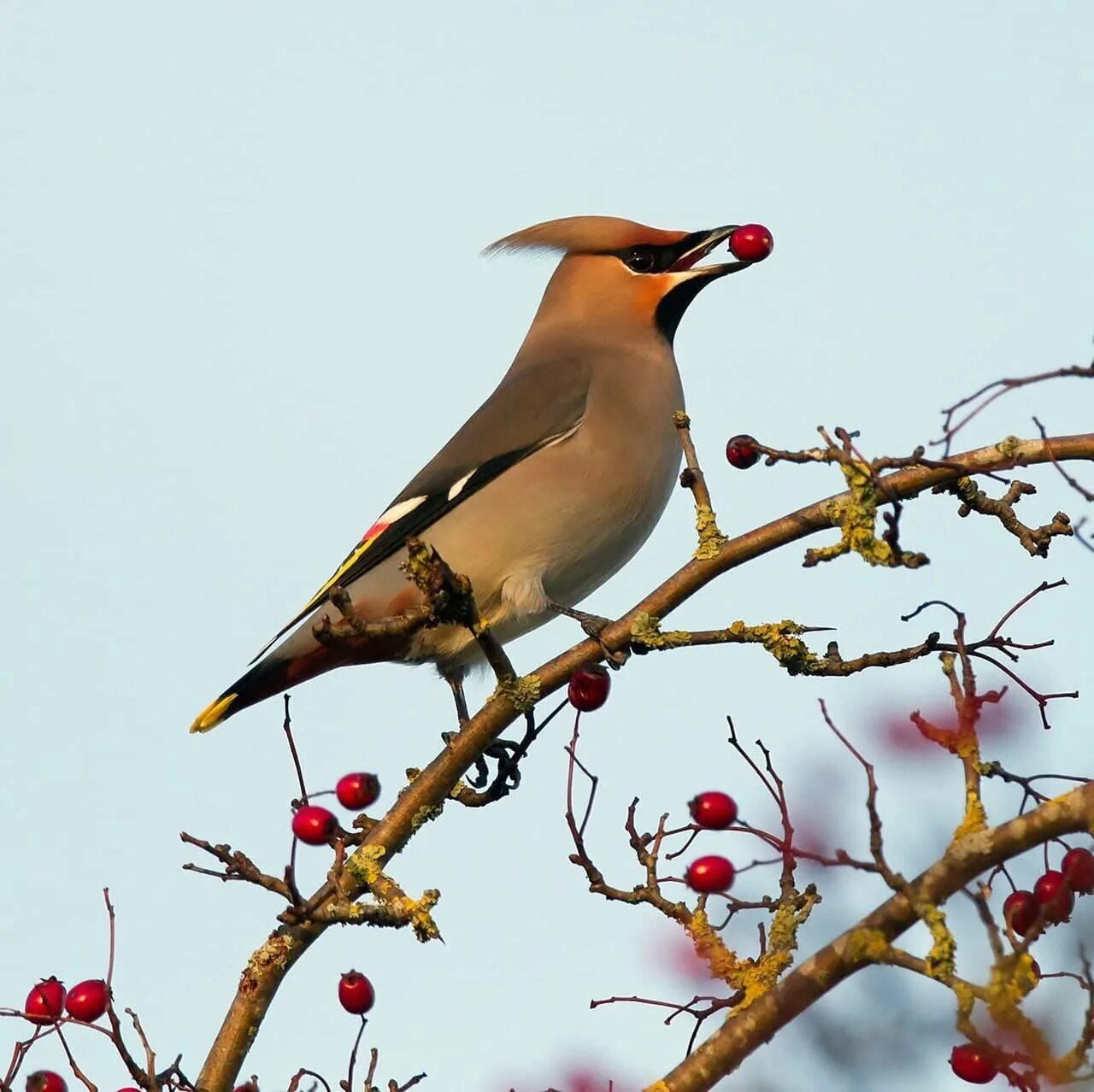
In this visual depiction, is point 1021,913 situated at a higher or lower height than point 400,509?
lower

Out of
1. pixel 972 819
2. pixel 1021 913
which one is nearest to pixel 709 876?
pixel 1021 913

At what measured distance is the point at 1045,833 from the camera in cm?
226

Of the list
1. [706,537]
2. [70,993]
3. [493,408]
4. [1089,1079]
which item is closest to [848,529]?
[706,537]

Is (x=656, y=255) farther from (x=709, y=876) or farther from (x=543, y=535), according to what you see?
Answer: (x=709, y=876)

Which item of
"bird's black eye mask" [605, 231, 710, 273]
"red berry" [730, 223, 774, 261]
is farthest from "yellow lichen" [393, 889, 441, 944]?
"bird's black eye mask" [605, 231, 710, 273]

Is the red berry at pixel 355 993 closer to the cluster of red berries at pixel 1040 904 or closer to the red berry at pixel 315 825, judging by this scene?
the red berry at pixel 315 825

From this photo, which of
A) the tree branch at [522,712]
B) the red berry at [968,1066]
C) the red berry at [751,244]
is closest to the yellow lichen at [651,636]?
the tree branch at [522,712]

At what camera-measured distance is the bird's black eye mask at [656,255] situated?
5914 millimetres

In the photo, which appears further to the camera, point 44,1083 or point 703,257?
point 703,257

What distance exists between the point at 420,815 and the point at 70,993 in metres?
0.70

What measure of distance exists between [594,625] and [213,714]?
1.02 m

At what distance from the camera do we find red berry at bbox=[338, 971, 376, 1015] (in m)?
3.40

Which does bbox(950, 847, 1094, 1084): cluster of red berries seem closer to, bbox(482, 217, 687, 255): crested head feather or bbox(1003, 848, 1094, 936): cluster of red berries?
bbox(1003, 848, 1094, 936): cluster of red berries

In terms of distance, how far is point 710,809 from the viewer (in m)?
3.17
